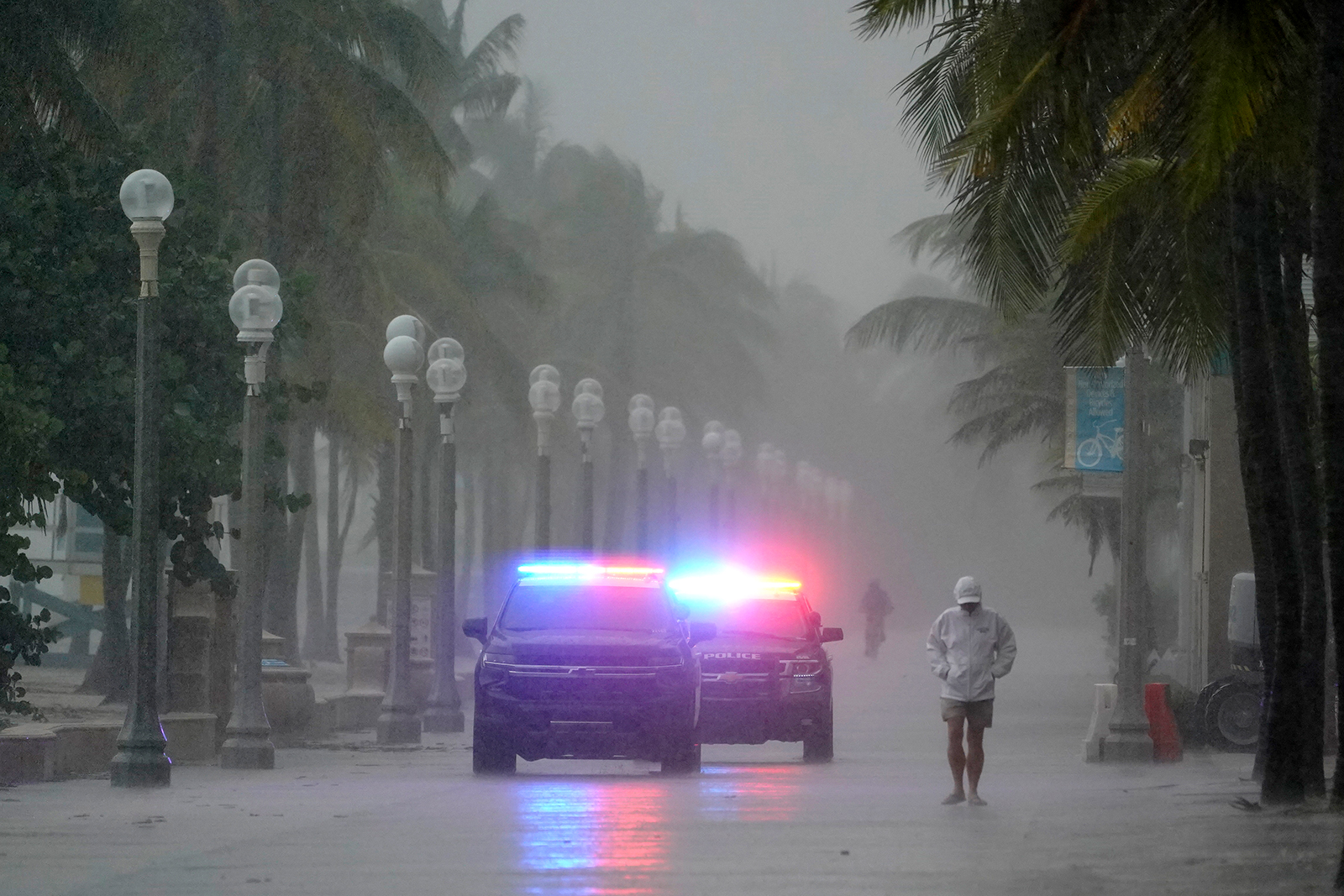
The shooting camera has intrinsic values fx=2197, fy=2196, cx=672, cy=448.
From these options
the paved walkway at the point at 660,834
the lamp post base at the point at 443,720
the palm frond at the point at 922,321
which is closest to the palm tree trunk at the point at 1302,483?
the paved walkway at the point at 660,834

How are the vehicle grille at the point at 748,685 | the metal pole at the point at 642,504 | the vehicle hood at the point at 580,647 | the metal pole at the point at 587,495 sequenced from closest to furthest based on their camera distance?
the vehicle hood at the point at 580,647
the vehicle grille at the point at 748,685
the metal pole at the point at 587,495
the metal pole at the point at 642,504

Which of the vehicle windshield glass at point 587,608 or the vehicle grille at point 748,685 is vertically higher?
the vehicle windshield glass at point 587,608

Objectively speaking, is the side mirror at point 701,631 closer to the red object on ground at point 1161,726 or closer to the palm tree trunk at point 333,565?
the red object on ground at point 1161,726

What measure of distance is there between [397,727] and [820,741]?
18.4ft

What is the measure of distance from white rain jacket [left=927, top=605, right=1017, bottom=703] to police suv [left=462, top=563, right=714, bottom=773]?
10.2 feet

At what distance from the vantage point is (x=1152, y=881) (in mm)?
10938

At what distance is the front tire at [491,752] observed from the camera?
18.2 meters

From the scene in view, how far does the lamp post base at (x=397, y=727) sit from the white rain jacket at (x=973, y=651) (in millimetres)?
10290

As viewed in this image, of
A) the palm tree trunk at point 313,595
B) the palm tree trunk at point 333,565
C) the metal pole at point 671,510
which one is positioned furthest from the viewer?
the palm tree trunk at point 313,595

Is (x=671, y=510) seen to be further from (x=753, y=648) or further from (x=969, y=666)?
(x=969, y=666)

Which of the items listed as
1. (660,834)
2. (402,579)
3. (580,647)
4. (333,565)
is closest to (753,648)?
(580,647)

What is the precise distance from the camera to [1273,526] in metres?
15.5

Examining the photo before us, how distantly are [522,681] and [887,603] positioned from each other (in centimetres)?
3679

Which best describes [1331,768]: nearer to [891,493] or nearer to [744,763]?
[744,763]
